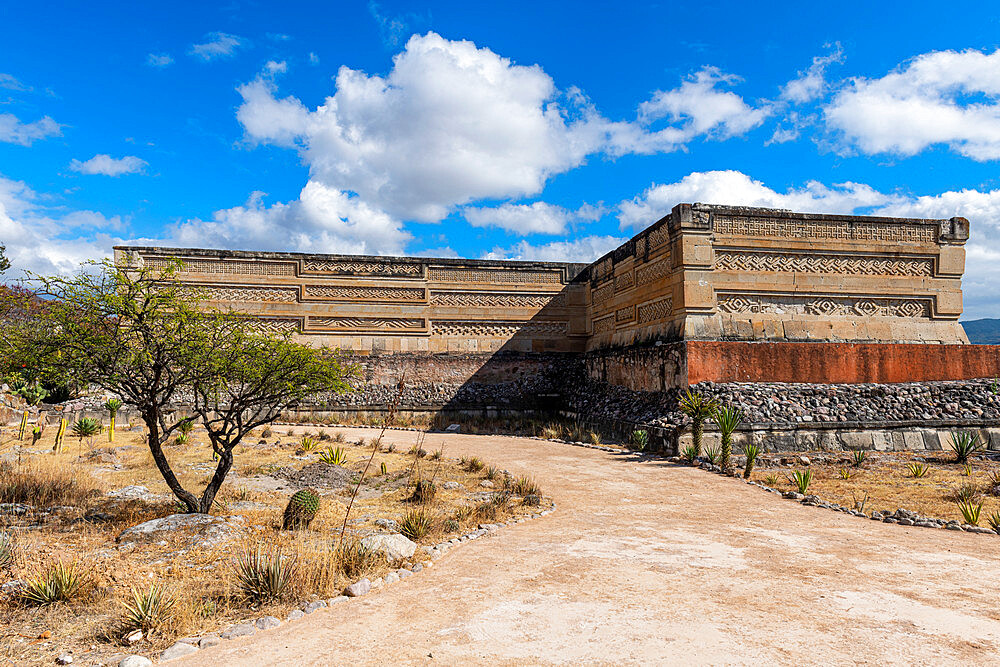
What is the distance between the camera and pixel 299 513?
22.8 feet

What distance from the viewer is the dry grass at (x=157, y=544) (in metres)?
4.20

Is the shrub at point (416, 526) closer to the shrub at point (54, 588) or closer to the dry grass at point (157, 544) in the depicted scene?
the dry grass at point (157, 544)

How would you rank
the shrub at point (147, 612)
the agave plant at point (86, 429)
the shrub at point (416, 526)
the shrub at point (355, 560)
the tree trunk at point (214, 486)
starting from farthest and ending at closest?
the agave plant at point (86, 429), the tree trunk at point (214, 486), the shrub at point (416, 526), the shrub at point (355, 560), the shrub at point (147, 612)

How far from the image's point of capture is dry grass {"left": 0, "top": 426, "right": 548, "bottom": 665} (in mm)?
4203

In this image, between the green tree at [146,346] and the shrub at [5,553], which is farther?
the green tree at [146,346]

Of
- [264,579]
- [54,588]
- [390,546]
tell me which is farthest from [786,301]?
[54,588]

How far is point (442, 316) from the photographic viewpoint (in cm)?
2100

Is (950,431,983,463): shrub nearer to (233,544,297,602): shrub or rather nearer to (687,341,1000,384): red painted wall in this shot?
(687,341,1000,384): red painted wall

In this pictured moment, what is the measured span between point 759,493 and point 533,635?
250 inches

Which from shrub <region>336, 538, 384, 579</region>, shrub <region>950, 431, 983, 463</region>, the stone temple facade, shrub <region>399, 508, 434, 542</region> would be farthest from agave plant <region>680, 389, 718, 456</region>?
shrub <region>336, 538, 384, 579</region>

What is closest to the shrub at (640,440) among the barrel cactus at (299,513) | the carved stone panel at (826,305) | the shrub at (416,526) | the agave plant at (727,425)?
the agave plant at (727,425)

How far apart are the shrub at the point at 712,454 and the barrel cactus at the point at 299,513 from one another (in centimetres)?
764

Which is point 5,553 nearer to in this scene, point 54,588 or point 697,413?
point 54,588

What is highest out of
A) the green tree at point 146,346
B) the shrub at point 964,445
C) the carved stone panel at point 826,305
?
the carved stone panel at point 826,305
